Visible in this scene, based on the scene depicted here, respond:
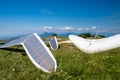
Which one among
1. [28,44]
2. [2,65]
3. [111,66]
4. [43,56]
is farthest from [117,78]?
[2,65]

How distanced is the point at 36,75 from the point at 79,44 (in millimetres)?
7018

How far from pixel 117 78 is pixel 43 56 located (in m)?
3.13

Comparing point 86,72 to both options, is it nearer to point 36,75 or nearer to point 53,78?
point 53,78

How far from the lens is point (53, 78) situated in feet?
18.6

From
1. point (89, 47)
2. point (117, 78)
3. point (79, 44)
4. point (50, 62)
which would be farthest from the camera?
point (79, 44)

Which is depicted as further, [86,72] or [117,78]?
[86,72]

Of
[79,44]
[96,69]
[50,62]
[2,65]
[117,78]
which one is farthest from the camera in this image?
[79,44]

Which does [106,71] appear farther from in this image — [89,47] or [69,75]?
[89,47]

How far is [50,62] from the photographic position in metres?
7.09

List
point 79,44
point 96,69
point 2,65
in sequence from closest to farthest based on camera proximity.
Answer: point 96,69 < point 2,65 < point 79,44

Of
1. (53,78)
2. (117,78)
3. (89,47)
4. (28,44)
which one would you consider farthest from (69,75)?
(89,47)

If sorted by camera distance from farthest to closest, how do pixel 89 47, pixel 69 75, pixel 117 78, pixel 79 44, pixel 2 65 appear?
pixel 79 44 < pixel 89 47 < pixel 2 65 < pixel 69 75 < pixel 117 78

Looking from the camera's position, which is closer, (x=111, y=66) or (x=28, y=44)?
(x=111, y=66)

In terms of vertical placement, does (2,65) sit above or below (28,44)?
below
